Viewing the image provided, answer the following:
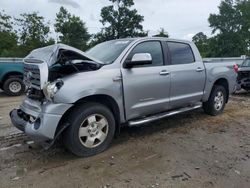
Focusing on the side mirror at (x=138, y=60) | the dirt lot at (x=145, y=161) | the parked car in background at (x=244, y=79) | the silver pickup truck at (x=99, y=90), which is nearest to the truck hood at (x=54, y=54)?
the silver pickup truck at (x=99, y=90)

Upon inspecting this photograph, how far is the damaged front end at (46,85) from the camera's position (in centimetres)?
391

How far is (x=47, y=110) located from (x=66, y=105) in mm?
264

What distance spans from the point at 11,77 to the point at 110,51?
6785 mm

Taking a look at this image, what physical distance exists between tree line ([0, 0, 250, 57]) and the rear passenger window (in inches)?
901

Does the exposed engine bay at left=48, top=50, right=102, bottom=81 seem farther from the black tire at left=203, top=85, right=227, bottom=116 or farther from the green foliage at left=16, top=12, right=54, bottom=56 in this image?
the green foliage at left=16, top=12, right=54, bottom=56

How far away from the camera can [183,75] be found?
5656 millimetres

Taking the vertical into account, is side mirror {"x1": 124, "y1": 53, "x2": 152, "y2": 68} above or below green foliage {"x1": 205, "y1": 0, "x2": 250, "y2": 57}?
below

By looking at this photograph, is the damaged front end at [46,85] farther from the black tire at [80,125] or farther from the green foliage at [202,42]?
the green foliage at [202,42]

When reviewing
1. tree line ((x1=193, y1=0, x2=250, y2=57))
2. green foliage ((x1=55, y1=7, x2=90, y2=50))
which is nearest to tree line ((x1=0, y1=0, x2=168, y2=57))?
green foliage ((x1=55, y1=7, x2=90, y2=50))

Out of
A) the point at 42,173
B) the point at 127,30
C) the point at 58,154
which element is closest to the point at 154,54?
the point at 58,154

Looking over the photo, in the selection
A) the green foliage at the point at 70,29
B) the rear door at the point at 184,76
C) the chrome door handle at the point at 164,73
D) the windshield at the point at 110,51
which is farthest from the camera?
the green foliage at the point at 70,29

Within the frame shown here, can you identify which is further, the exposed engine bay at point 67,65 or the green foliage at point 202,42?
the green foliage at point 202,42

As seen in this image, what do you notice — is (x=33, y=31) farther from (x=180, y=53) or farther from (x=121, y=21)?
(x=180, y=53)

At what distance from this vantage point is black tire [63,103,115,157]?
4074 mm
